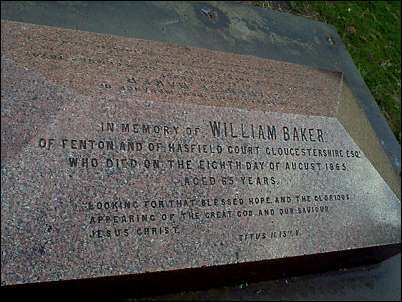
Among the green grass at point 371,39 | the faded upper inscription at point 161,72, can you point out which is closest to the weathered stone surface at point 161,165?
the faded upper inscription at point 161,72

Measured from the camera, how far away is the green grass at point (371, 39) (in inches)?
258

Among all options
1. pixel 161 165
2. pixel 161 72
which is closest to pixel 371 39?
pixel 161 72

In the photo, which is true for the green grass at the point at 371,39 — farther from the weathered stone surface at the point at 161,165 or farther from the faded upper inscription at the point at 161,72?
the weathered stone surface at the point at 161,165

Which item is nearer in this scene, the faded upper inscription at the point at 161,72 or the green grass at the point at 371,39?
the faded upper inscription at the point at 161,72

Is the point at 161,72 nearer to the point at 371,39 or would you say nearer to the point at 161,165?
the point at 161,165

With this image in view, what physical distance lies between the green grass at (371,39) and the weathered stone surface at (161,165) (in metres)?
2.83

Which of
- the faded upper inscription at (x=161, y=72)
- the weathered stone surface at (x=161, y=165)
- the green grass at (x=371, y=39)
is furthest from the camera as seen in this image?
the green grass at (x=371, y=39)

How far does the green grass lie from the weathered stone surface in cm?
283

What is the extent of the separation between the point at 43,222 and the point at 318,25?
17.2 feet

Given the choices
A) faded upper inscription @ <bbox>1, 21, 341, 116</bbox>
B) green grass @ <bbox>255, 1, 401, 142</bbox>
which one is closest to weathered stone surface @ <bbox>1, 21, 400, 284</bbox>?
faded upper inscription @ <bbox>1, 21, 341, 116</bbox>

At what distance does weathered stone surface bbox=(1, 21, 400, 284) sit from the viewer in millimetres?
2670

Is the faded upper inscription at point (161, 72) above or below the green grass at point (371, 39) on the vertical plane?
above

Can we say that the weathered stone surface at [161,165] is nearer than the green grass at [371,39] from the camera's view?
Yes

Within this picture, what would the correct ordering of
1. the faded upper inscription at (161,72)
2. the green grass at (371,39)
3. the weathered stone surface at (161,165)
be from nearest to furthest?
the weathered stone surface at (161,165)
the faded upper inscription at (161,72)
the green grass at (371,39)
